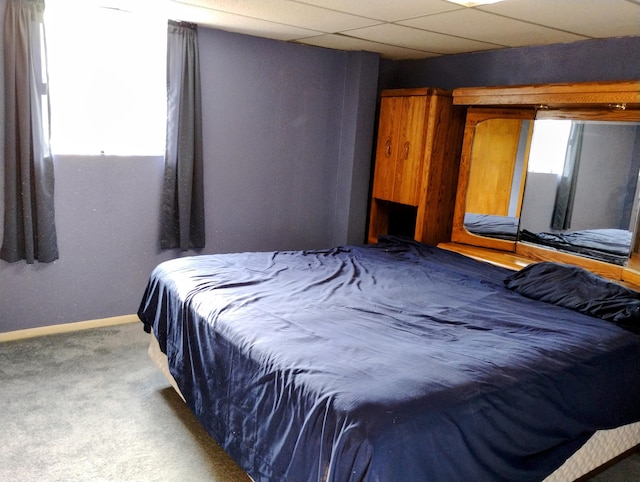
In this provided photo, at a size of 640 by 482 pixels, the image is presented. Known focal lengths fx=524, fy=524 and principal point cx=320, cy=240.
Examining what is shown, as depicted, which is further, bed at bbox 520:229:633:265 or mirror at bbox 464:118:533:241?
mirror at bbox 464:118:533:241

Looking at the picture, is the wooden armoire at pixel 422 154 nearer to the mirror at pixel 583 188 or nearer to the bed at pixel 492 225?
the bed at pixel 492 225

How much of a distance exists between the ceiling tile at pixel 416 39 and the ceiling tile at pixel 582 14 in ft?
2.31

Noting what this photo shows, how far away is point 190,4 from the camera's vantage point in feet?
9.89

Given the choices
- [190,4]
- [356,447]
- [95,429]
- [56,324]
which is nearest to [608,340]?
[356,447]

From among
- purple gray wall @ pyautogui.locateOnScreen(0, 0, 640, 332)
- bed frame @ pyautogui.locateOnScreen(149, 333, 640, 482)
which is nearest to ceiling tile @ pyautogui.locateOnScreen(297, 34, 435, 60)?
purple gray wall @ pyautogui.locateOnScreen(0, 0, 640, 332)

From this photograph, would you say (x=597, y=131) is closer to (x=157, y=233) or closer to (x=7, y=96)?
(x=157, y=233)

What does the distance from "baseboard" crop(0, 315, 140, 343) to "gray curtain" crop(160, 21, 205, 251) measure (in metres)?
0.61

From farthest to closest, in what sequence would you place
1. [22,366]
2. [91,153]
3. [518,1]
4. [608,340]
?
[91,153] < [22,366] < [518,1] < [608,340]

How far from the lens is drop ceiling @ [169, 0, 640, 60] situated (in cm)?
257

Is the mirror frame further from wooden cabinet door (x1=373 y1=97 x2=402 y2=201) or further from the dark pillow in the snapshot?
wooden cabinet door (x1=373 y1=97 x2=402 y2=201)

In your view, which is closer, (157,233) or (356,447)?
(356,447)

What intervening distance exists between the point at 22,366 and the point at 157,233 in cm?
124

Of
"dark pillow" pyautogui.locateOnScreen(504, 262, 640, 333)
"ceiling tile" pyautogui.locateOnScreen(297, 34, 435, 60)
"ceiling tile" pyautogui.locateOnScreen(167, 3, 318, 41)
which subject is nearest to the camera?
"dark pillow" pyautogui.locateOnScreen(504, 262, 640, 333)

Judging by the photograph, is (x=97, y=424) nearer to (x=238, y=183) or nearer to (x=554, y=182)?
(x=238, y=183)
